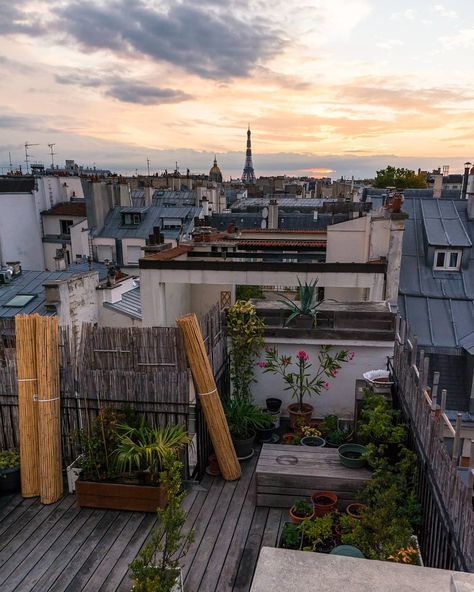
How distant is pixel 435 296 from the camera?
14391 millimetres

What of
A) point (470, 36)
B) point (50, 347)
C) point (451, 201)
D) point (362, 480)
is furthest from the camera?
point (451, 201)

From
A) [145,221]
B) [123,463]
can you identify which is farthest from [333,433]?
[145,221]

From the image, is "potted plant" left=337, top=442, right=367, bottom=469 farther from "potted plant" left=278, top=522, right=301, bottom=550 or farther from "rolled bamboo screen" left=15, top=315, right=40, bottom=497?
"rolled bamboo screen" left=15, top=315, right=40, bottom=497

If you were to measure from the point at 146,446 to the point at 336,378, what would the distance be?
3.79m

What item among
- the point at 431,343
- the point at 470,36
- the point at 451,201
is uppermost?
the point at 470,36

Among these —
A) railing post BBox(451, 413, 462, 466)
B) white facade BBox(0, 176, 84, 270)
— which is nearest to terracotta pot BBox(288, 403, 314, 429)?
railing post BBox(451, 413, 462, 466)

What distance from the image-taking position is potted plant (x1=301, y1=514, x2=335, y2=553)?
5.05 metres

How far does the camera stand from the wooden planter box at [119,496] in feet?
20.0

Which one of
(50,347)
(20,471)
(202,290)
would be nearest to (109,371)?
(50,347)

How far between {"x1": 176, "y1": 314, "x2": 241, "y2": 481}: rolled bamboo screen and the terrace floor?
0.31 metres

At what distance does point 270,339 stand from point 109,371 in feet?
9.71

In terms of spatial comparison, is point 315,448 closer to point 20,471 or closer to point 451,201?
point 20,471

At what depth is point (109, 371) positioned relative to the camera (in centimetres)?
660

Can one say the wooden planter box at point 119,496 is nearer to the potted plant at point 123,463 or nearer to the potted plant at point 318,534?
the potted plant at point 123,463
